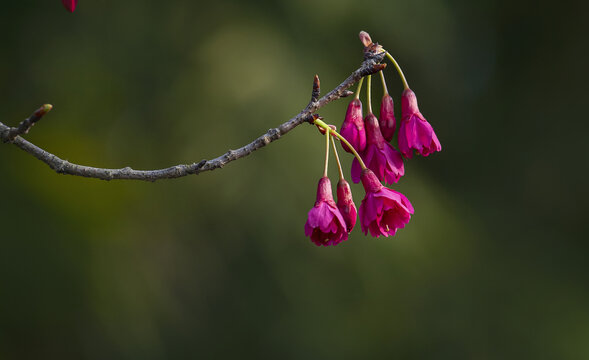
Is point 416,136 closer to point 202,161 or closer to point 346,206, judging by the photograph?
point 346,206

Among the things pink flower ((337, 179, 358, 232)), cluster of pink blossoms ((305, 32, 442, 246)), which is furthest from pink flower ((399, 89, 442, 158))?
pink flower ((337, 179, 358, 232))

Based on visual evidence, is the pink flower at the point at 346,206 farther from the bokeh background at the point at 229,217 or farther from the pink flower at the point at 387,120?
the bokeh background at the point at 229,217

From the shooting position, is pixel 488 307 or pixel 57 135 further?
pixel 488 307

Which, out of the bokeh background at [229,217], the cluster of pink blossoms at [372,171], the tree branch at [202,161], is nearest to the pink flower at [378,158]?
the cluster of pink blossoms at [372,171]

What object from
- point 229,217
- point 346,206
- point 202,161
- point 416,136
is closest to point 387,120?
point 416,136

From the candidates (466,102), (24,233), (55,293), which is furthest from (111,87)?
(466,102)

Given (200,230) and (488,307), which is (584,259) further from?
(200,230)

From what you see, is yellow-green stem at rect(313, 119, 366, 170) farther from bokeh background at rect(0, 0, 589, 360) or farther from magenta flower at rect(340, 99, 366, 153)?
bokeh background at rect(0, 0, 589, 360)
